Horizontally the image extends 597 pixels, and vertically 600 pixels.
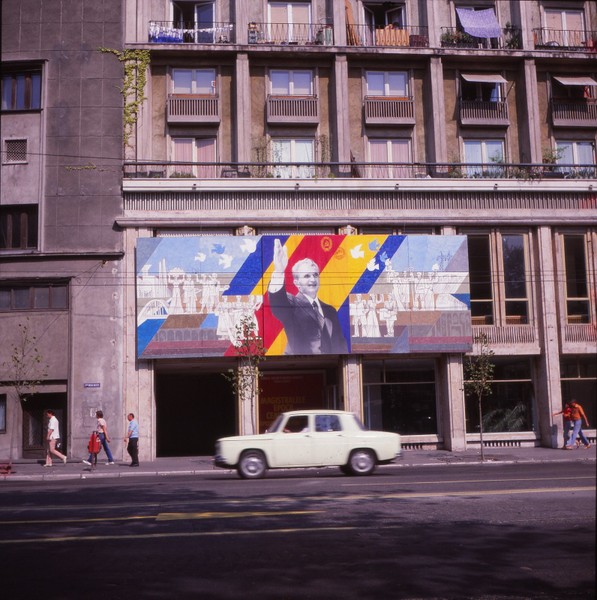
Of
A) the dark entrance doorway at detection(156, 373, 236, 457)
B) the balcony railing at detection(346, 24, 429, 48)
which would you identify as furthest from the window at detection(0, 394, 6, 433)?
the balcony railing at detection(346, 24, 429, 48)

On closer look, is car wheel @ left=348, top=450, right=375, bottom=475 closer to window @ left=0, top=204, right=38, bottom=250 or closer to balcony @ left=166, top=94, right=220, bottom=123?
window @ left=0, top=204, right=38, bottom=250

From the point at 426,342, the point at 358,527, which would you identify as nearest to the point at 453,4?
the point at 426,342

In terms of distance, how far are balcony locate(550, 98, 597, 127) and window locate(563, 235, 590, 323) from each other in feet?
18.9

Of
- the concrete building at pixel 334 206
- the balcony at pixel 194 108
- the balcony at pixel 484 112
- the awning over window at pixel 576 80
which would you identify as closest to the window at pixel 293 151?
the concrete building at pixel 334 206

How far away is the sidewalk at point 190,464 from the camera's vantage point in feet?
71.7

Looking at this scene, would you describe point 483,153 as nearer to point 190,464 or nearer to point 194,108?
point 194,108

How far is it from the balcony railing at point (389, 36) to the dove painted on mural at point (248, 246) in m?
9.58

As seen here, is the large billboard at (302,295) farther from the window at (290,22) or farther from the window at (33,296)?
the window at (290,22)

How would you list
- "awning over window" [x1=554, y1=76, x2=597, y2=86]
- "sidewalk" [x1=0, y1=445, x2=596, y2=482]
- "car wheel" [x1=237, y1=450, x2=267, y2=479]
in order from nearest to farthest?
"car wheel" [x1=237, y1=450, x2=267, y2=479], "sidewalk" [x1=0, y1=445, x2=596, y2=482], "awning over window" [x1=554, y1=76, x2=597, y2=86]

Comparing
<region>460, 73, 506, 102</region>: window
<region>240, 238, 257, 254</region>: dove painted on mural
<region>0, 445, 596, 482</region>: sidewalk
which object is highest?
<region>460, 73, 506, 102</region>: window

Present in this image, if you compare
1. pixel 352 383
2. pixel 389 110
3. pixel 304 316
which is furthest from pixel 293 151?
pixel 352 383

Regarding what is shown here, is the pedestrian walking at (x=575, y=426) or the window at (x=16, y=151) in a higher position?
the window at (x=16, y=151)

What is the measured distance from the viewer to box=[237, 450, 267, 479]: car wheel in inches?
684

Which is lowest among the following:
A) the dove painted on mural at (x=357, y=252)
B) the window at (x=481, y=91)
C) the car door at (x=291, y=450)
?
the car door at (x=291, y=450)
